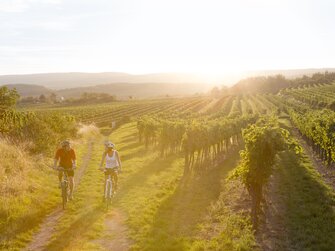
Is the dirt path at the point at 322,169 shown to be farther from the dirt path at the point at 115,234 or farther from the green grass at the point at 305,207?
the dirt path at the point at 115,234

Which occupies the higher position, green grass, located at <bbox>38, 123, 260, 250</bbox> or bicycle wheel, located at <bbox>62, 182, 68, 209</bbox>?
bicycle wheel, located at <bbox>62, 182, 68, 209</bbox>

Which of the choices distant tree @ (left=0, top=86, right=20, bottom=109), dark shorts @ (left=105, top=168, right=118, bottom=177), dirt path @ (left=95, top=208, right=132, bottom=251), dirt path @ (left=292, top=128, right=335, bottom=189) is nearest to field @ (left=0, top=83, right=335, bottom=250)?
dirt path @ (left=95, top=208, right=132, bottom=251)

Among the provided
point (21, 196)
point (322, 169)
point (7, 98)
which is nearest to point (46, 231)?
point (21, 196)

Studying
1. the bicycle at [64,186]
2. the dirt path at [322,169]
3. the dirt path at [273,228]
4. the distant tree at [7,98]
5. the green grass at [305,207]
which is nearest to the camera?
the dirt path at [273,228]

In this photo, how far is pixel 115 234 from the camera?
504 inches

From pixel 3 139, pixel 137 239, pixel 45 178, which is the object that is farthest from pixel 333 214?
pixel 3 139

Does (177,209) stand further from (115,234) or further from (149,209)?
(115,234)

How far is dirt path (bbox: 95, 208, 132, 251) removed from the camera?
38.7 feet

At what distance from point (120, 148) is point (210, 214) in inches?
966

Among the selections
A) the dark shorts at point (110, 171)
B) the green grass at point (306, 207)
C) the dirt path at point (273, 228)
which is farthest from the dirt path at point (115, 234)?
the green grass at point (306, 207)

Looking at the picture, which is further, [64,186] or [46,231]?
[64,186]

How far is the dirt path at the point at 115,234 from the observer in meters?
11.8

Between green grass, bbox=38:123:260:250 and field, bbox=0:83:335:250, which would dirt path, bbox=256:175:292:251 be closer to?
field, bbox=0:83:335:250

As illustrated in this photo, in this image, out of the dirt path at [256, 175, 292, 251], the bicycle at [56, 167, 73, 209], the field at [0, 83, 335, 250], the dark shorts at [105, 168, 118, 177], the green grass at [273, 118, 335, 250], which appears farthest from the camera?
the dark shorts at [105, 168, 118, 177]
